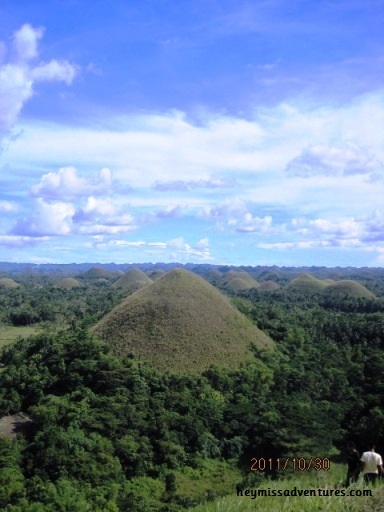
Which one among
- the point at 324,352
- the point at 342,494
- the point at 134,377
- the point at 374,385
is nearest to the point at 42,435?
the point at 134,377

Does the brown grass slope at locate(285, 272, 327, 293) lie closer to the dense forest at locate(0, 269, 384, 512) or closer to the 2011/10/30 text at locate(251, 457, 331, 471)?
the dense forest at locate(0, 269, 384, 512)

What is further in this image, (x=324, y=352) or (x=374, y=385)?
(x=324, y=352)

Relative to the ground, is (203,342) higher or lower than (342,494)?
lower

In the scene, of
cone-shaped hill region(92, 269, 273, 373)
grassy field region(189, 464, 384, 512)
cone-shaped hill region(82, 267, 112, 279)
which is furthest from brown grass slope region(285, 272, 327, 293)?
grassy field region(189, 464, 384, 512)

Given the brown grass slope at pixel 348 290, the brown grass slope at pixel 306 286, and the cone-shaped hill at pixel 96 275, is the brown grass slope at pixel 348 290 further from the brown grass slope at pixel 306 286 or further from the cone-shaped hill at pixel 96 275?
the cone-shaped hill at pixel 96 275

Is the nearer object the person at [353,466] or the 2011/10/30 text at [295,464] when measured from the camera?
the person at [353,466]

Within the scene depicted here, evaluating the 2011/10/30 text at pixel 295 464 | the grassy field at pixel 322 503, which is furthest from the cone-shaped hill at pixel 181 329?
the grassy field at pixel 322 503

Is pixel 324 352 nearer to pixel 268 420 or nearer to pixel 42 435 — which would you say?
pixel 268 420
